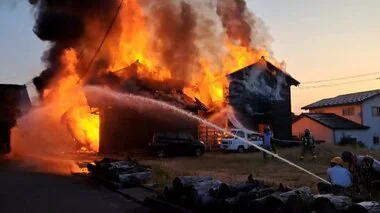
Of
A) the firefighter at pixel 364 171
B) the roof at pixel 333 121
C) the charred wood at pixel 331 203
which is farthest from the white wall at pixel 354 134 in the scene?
the charred wood at pixel 331 203

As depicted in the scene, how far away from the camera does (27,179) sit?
48.5ft

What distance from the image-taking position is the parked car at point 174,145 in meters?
24.8

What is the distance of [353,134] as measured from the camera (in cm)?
4228

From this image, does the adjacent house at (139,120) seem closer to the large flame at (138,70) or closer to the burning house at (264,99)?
the large flame at (138,70)

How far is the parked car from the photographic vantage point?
24.8 metres

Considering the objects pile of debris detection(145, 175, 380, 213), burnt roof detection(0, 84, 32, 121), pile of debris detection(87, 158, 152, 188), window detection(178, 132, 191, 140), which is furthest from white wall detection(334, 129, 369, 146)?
pile of debris detection(145, 175, 380, 213)

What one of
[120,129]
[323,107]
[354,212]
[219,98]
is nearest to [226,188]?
[354,212]

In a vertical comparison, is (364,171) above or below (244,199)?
above

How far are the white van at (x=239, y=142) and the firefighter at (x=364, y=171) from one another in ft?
66.7

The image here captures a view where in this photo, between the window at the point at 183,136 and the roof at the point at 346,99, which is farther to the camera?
the roof at the point at 346,99

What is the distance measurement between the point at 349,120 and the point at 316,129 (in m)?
4.71

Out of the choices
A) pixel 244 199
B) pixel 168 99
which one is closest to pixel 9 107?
pixel 168 99

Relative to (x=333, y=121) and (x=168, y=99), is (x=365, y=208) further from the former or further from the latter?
(x=333, y=121)

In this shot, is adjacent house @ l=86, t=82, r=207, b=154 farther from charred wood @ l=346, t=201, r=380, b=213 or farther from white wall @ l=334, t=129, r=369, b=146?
charred wood @ l=346, t=201, r=380, b=213
